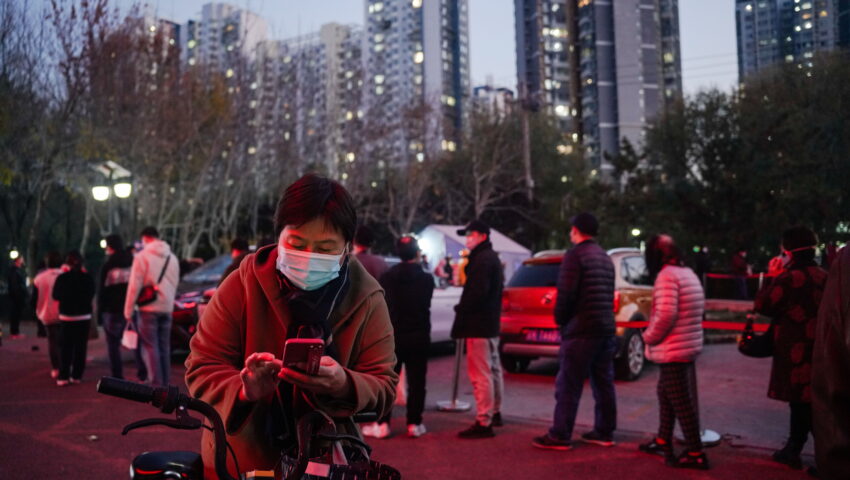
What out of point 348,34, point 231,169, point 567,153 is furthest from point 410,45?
point 231,169

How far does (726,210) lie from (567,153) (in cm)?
2496

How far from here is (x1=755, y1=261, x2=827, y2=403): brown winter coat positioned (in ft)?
18.4

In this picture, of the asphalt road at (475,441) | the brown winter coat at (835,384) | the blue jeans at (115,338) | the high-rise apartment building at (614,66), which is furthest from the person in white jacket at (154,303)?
the high-rise apartment building at (614,66)

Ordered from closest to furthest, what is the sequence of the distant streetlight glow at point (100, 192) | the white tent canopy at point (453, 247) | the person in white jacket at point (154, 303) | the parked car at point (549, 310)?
the person in white jacket at point (154, 303) → the parked car at point (549, 310) → the distant streetlight glow at point (100, 192) → the white tent canopy at point (453, 247)

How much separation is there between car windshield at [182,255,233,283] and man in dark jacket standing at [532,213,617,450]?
8.07 metres

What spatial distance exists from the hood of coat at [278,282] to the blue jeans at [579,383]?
4.43 m

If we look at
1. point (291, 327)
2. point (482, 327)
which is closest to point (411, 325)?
point (482, 327)

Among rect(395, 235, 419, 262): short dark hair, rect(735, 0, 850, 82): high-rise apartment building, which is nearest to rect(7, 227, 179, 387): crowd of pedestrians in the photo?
rect(395, 235, 419, 262): short dark hair

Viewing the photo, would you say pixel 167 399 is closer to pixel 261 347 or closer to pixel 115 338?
pixel 261 347

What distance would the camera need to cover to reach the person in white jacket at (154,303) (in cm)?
919

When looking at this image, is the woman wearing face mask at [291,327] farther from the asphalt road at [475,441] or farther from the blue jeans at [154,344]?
the blue jeans at [154,344]

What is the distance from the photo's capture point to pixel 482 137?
39.9 m

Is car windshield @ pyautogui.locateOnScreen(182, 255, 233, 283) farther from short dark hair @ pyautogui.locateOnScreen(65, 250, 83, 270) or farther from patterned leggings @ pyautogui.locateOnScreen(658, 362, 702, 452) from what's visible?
patterned leggings @ pyautogui.locateOnScreen(658, 362, 702, 452)

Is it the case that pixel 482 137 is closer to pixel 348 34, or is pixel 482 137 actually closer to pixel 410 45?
pixel 348 34
